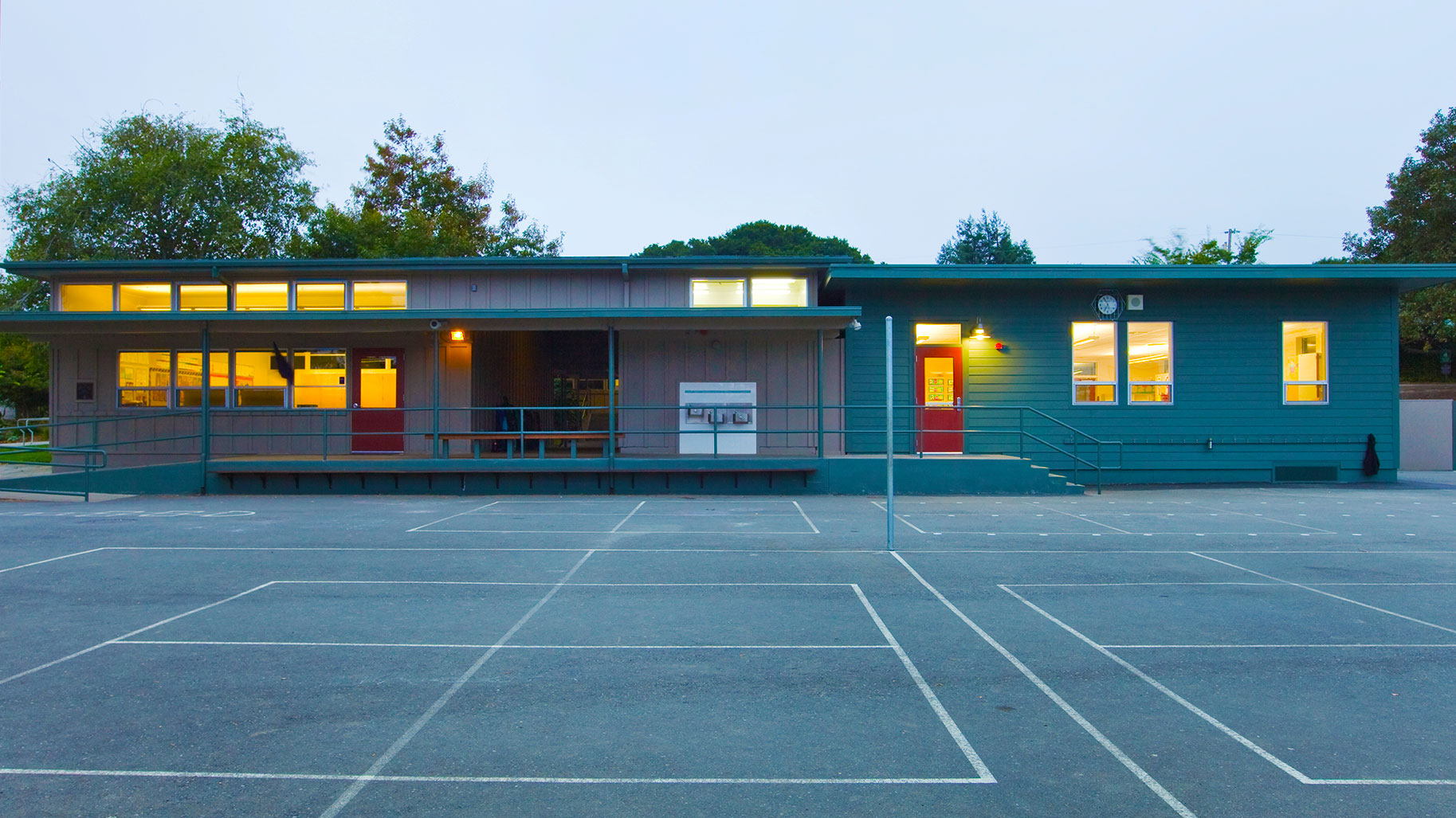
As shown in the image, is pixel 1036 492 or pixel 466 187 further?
pixel 466 187

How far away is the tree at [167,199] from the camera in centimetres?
3219

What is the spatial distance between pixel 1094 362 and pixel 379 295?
15.6m

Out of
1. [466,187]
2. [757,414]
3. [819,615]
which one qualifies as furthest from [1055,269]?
[466,187]

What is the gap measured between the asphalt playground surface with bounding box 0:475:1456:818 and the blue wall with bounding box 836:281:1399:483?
8.04m

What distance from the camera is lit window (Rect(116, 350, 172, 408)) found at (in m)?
18.4

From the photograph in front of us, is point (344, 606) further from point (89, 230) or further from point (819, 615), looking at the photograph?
point (89, 230)

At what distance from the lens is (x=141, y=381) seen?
60.5ft

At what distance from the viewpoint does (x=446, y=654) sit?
5.79 meters

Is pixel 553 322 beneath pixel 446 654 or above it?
above

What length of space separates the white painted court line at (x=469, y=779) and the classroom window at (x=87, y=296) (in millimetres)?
18123

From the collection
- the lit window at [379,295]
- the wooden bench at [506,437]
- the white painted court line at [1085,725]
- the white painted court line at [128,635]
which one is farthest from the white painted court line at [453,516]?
the white painted court line at [1085,725]

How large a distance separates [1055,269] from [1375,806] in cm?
1552

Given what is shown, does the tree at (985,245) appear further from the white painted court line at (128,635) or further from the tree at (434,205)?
the white painted court line at (128,635)

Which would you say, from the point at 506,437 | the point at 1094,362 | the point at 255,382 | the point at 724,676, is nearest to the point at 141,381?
the point at 255,382
